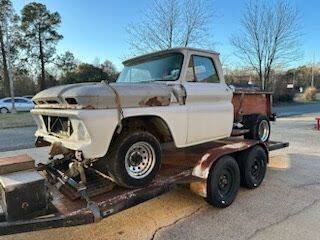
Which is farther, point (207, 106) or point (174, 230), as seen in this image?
point (207, 106)

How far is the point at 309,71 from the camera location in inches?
2480

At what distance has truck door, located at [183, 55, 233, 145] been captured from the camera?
501 cm

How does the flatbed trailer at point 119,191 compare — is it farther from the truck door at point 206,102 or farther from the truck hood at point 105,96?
the truck hood at point 105,96

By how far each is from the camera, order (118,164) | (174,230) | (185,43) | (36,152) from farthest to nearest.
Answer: (185,43), (36,152), (174,230), (118,164)

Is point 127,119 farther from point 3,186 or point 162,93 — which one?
point 3,186

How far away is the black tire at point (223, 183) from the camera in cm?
480

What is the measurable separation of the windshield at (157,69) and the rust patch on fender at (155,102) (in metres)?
0.50

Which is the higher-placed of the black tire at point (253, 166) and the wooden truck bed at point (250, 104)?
the wooden truck bed at point (250, 104)

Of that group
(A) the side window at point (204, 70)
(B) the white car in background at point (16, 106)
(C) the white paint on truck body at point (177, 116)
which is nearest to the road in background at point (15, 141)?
(C) the white paint on truck body at point (177, 116)

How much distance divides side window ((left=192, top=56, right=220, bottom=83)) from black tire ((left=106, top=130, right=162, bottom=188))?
1.49 m

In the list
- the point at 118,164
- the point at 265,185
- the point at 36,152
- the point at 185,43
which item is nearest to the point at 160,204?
the point at 118,164

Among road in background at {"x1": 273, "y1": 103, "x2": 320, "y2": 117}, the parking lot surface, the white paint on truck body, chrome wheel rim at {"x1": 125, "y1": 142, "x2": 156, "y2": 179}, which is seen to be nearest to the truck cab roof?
the white paint on truck body

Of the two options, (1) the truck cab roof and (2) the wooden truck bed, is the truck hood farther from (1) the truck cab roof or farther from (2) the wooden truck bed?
(2) the wooden truck bed

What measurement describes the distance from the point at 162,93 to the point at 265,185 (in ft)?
9.13
